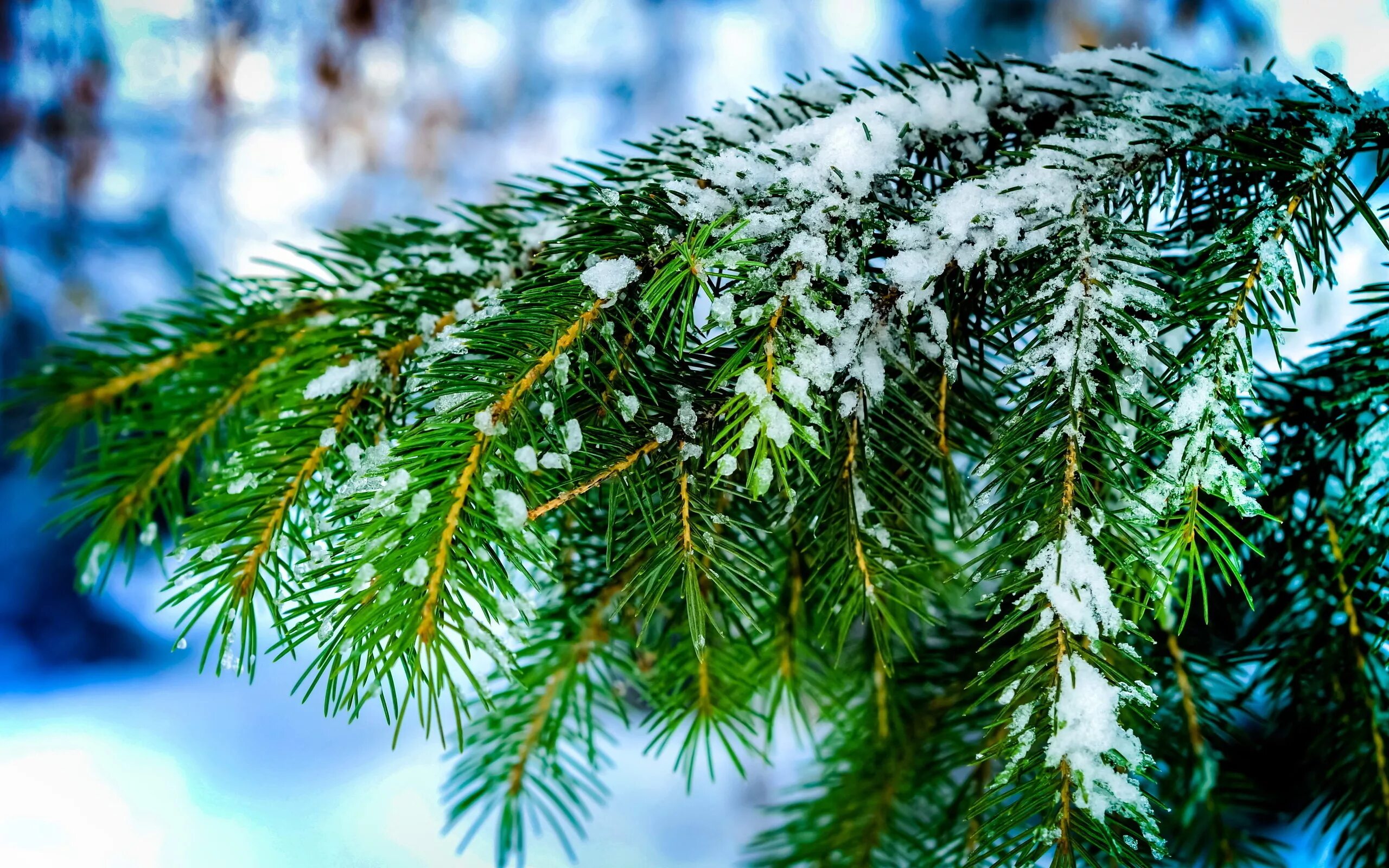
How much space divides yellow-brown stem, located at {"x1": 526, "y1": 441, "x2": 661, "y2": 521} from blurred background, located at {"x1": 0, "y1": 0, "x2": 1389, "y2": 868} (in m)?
1.48

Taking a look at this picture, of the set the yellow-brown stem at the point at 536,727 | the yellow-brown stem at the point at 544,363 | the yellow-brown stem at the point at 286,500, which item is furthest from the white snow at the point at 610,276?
the yellow-brown stem at the point at 536,727

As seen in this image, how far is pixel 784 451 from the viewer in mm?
237

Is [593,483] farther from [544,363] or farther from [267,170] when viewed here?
[267,170]

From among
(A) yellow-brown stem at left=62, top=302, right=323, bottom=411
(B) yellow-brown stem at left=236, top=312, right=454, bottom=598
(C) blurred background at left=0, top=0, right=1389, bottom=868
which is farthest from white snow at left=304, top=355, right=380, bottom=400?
(C) blurred background at left=0, top=0, right=1389, bottom=868

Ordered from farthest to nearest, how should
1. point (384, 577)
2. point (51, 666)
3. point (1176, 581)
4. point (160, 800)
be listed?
point (51, 666) < point (160, 800) < point (1176, 581) < point (384, 577)

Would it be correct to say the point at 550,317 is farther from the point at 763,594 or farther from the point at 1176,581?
the point at 1176,581

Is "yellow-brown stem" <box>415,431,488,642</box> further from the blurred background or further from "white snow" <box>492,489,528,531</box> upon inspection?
the blurred background

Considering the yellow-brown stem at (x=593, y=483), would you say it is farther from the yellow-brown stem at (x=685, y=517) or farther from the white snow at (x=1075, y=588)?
the white snow at (x=1075, y=588)

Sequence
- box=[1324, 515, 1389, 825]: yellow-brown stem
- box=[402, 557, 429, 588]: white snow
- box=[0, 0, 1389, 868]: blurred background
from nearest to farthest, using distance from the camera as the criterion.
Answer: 1. box=[402, 557, 429, 588]: white snow
2. box=[1324, 515, 1389, 825]: yellow-brown stem
3. box=[0, 0, 1389, 868]: blurred background

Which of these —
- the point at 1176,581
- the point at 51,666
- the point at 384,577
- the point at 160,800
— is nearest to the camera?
the point at 384,577

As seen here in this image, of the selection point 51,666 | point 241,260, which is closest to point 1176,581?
point 241,260

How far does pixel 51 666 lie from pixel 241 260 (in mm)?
1136

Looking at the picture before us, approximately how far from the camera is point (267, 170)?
193 cm

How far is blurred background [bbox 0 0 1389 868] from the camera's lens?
157 centimetres
